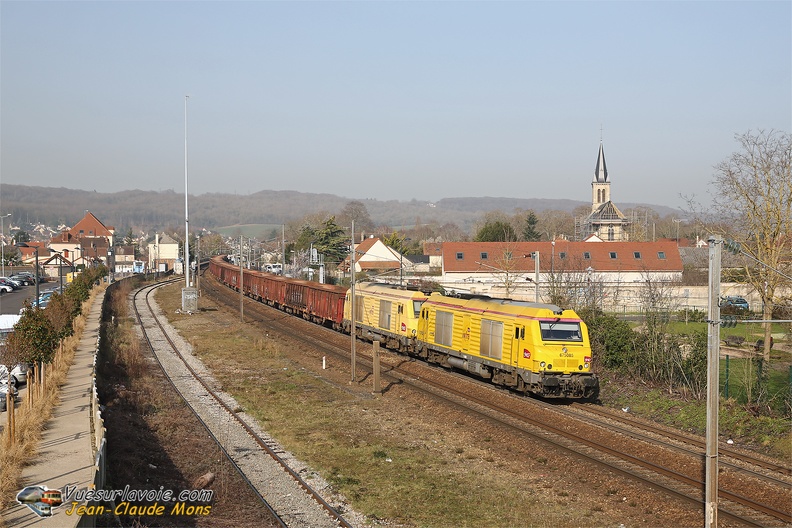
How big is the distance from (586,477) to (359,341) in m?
26.0

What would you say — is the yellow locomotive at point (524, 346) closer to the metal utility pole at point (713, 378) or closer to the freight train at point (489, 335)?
the freight train at point (489, 335)

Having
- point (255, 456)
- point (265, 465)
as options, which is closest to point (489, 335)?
point (255, 456)

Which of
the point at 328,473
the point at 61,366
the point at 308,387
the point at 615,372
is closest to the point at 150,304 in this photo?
the point at 61,366

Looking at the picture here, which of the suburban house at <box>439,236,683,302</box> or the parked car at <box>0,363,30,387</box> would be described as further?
the suburban house at <box>439,236,683,302</box>

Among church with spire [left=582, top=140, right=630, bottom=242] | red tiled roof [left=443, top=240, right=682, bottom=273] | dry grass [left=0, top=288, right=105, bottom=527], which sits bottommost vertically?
dry grass [left=0, top=288, right=105, bottom=527]

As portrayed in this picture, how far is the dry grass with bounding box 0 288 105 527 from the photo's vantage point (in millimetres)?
14953

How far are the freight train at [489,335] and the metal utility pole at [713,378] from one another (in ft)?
33.0

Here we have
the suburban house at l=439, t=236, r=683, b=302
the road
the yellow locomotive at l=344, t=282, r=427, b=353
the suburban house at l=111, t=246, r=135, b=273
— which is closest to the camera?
the yellow locomotive at l=344, t=282, r=427, b=353

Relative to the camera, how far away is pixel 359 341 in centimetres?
4222

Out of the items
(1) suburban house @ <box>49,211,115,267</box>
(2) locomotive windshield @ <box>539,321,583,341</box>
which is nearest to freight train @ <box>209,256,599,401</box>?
(2) locomotive windshield @ <box>539,321,583,341</box>

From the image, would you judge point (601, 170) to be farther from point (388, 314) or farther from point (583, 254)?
point (388, 314)

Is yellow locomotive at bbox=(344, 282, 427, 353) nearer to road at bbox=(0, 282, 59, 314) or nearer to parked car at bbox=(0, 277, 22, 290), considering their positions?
road at bbox=(0, 282, 59, 314)

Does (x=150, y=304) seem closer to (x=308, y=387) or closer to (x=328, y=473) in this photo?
(x=308, y=387)

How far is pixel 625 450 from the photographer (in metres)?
19.0
